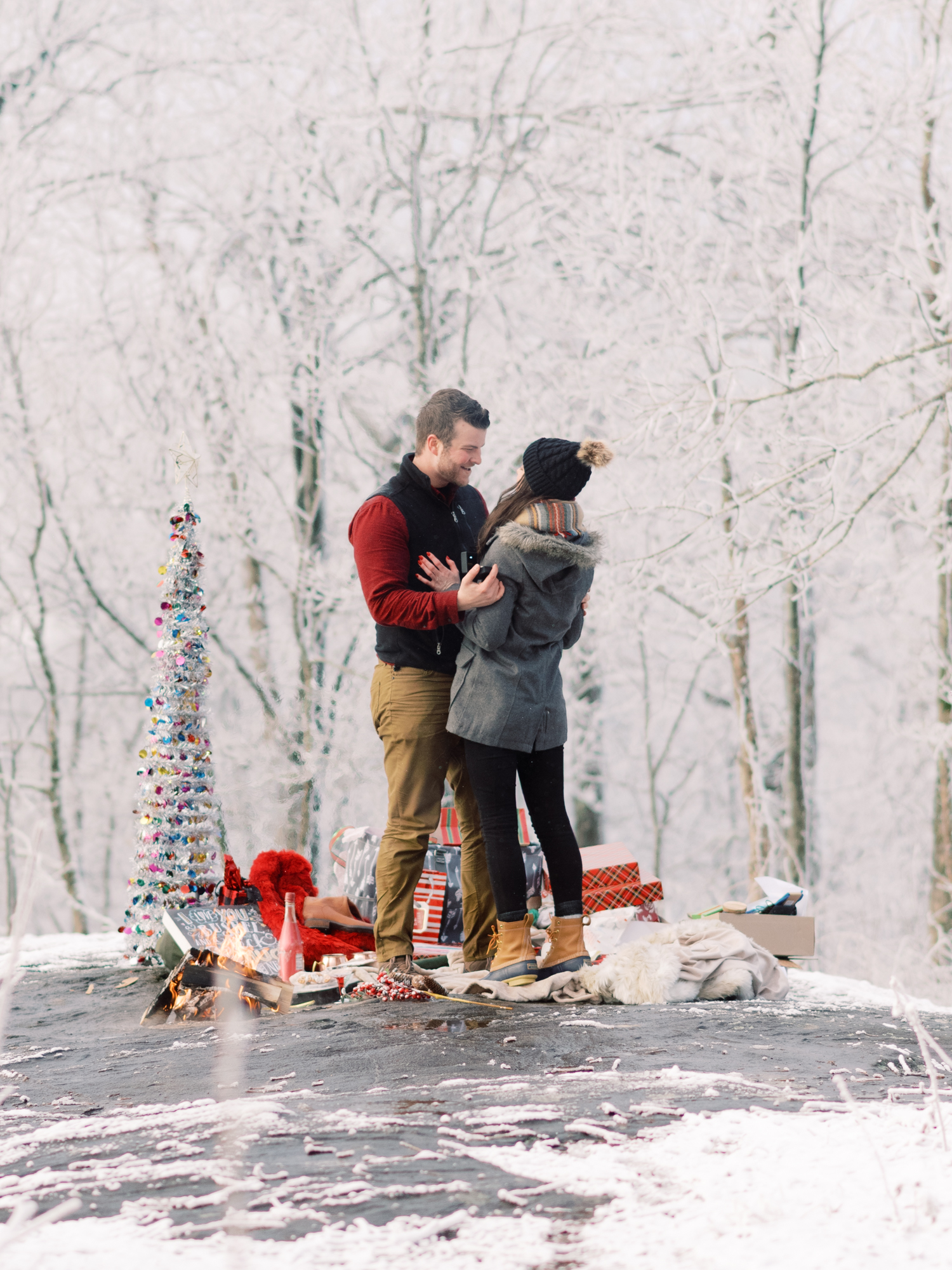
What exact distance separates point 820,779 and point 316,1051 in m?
16.7

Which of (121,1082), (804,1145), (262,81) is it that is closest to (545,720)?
(121,1082)

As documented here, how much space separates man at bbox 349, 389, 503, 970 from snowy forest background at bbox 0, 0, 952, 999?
4.32 m

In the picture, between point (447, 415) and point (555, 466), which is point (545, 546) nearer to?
point (555, 466)

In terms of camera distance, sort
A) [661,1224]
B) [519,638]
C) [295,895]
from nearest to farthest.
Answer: [661,1224]
[519,638]
[295,895]

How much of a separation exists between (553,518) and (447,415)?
560 millimetres

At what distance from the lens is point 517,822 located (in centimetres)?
397

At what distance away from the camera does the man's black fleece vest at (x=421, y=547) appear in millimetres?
4188

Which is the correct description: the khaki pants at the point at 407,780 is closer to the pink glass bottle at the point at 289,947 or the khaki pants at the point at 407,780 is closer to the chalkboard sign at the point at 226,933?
the pink glass bottle at the point at 289,947

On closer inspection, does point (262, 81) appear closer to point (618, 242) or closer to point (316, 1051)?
point (618, 242)

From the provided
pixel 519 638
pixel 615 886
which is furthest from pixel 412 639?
pixel 615 886

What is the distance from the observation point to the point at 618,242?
8.98m

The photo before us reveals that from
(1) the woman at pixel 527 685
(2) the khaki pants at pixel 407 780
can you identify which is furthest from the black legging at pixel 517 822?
(2) the khaki pants at pixel 407 780

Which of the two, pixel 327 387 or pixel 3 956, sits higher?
pixel 327 387

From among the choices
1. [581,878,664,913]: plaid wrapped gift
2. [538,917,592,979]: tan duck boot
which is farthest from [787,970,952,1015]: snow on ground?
[538,917,592,979]: tan duck boot
